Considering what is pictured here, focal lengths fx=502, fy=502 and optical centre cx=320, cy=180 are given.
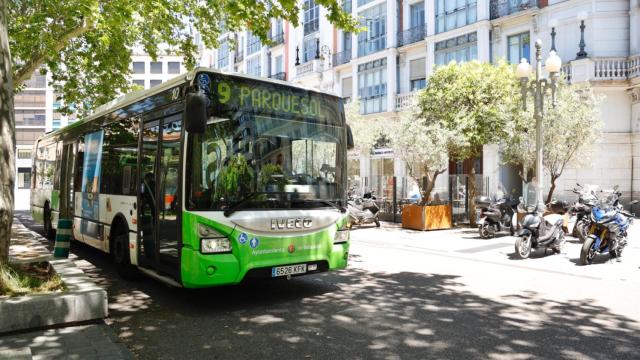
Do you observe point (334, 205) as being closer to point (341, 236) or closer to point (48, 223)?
point (341, 236)

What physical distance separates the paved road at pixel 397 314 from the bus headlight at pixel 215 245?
75cm

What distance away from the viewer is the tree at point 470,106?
16.4 meters

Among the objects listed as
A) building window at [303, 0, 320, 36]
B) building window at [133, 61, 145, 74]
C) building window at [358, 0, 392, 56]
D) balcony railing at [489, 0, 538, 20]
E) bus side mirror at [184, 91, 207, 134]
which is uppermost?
building window at [133, 61, 145, 74]

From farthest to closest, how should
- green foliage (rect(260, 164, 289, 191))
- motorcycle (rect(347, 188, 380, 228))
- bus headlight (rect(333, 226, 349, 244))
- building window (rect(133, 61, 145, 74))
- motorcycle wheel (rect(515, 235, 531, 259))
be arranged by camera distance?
building window (rect(133, 61, 145, 74)) → motorcycle (rect(347, 188, 380, 228)) → motorcycle wheel (rect(515, 235, 531, 259)) → bus headlight (rect(333, 226, 349, 244)) → green foliage (rect(260, 164, 289, 191))

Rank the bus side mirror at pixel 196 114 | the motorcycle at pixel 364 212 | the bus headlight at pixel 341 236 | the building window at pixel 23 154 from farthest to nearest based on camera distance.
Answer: the building window at pixel 23 154 < the motorcycle at pixel 364 212 < the bus headlight at pixel 341 236 < the bus side mirror at pixel 196 114

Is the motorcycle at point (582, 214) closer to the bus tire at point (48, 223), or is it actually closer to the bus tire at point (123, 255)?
the bus tire at point (123, 255)

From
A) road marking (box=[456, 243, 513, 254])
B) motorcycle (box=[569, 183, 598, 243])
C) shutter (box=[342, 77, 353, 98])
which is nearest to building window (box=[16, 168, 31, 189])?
shutter (box=[342, 77, 353, 98])

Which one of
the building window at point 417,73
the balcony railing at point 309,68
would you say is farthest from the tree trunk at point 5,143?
the balcony railing at point 309,68

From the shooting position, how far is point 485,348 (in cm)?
451

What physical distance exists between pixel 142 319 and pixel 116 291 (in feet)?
5.34

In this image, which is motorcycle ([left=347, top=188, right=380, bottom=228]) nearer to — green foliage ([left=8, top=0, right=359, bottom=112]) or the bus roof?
green foliage ([left=8, top=0, right=359, bottom=112])

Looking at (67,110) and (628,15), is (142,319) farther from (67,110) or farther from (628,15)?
(628,15)

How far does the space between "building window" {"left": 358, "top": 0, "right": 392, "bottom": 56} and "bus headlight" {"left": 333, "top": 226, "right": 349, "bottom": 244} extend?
85.2ft

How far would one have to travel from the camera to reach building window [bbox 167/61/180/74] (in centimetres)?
7938
